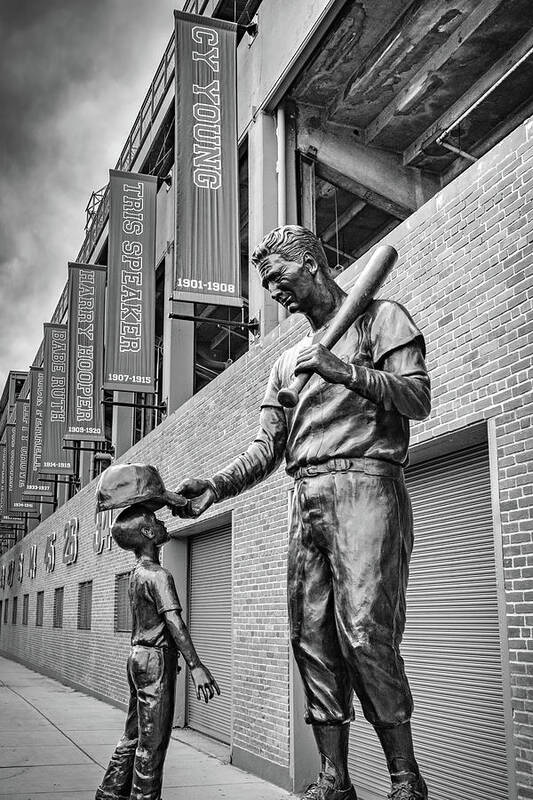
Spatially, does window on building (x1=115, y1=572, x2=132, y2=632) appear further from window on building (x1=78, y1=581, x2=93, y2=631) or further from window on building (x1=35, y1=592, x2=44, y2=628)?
window on building (x1=35, y1=592, x2=44, y2=628)

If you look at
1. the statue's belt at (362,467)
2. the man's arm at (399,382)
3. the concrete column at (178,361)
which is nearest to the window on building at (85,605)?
the concrete column at (178,361)

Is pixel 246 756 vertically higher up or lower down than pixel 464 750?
lower down

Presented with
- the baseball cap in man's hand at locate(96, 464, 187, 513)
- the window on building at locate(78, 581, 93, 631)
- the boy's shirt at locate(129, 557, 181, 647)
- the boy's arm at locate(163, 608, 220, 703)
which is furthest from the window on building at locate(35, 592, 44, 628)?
the baseball cap in man's hand at locate(96, 464, 187, 513)

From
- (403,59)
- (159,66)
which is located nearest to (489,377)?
(403,59)

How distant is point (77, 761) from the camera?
29.8ft

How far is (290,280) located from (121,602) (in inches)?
511

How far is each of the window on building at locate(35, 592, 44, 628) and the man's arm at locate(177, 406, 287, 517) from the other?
24190 millimetres

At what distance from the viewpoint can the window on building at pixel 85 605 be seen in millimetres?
18500

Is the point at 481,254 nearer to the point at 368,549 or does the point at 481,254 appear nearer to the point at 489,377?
the point at 489,377

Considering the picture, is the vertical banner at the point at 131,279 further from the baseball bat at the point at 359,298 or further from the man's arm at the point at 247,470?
the baseball bat at the point at 359,298

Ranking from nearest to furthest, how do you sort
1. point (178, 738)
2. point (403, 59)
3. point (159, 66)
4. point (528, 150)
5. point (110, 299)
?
1. point (528, 150)
2. point (403, 59)
3. point (178, 738)
4. point (110, 299)
5. point (159, 66)

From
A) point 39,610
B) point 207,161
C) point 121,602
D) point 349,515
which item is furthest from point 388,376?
point 39,610

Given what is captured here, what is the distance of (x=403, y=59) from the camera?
1038 cm

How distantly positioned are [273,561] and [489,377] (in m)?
3.85
